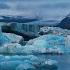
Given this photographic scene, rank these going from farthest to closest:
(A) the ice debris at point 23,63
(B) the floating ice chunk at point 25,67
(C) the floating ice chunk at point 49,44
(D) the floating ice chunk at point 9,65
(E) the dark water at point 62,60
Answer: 1. (C) the floating ice chunk at point 49,44
2. (E) the dark water at point 62,60
3. (D) the floating ice chunk at point 9,65
4. (A) the ice debris at point 23,63
5. (B) the floating ice chunk at point 25,67

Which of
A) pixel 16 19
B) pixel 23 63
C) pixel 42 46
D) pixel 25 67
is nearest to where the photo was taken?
pixel 25 67

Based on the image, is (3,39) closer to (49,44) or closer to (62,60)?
(49,44)

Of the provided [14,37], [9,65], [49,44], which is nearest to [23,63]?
[9,65]

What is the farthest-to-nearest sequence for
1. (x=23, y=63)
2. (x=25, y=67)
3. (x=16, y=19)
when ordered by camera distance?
1. (x=16, y=19)
2. (x=23, y=63)
3. (x=25, y=67)

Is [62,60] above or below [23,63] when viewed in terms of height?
below

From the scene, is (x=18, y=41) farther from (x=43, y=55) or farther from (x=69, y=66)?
(x=69, y=66)

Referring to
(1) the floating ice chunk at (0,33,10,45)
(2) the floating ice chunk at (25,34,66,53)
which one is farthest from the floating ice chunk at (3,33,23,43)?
(2) the floating ice chunk at (25,34,66,53)

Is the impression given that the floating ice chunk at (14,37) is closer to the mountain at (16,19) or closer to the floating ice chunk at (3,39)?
the floating ice chunk at (3,39)

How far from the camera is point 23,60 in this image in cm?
775

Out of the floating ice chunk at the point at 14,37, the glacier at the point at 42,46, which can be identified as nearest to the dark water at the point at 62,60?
the glacier at the point at 42,46

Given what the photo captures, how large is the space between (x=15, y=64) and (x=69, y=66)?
1.05 meters

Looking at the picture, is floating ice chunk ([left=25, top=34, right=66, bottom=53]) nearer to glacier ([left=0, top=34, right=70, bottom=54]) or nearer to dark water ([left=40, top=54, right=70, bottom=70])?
glacier ([left=0, top=34, right=70, bottom=54])

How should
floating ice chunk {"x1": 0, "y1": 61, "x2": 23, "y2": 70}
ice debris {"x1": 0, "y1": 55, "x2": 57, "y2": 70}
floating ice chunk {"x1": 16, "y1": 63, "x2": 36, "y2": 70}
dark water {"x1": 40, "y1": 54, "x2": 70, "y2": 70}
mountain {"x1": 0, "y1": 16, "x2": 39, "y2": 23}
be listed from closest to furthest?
floating ice chunk {"x1": 16, "y1": 63, "x2": 36, "y2": 70}, ice debris {"x1": 0, "y1": 55, "x2": 57, "y2": 70}, floating ice chunk {"x1": 0, "y1": 61, "x2": 23, "y2": 70}, dark water {"x1": 40, "y1": 54, "x2": 70, "y2": 70}, mountain {"x1": 0, "y1": 16, "x2": 39, "y2": 23}

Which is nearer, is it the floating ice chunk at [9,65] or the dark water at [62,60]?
the floating ice chunk at [9,65]
